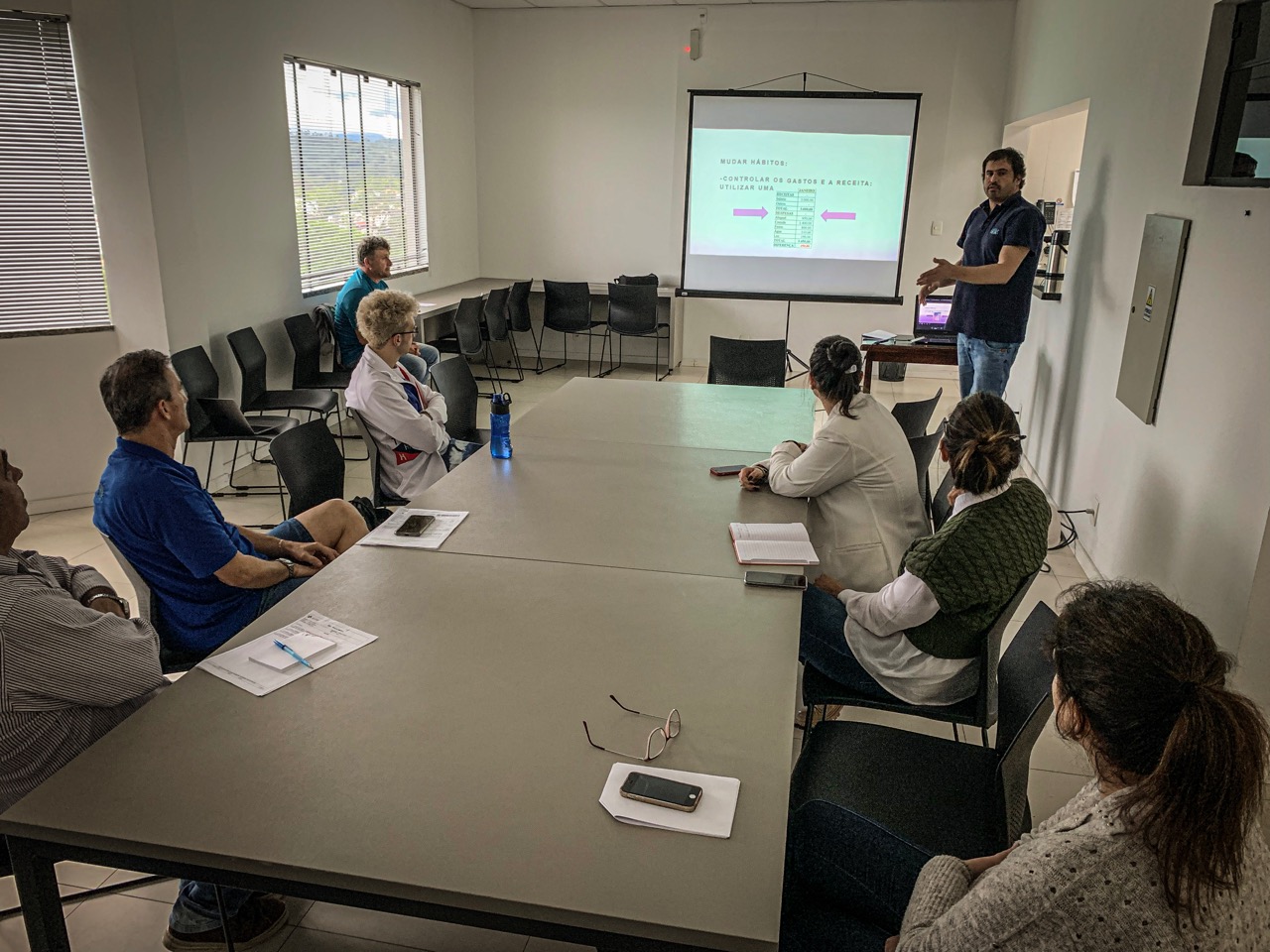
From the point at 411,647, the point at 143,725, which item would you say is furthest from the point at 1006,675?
the point at 143,725

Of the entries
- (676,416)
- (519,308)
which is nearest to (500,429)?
(676,416)

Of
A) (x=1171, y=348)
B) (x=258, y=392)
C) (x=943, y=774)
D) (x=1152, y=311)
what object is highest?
(x=1152, y=311)

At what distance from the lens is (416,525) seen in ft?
8.85

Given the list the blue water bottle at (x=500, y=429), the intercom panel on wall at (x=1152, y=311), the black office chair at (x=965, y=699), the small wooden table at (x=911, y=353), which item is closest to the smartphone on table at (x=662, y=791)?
the black office chair at (x=965, y=699)

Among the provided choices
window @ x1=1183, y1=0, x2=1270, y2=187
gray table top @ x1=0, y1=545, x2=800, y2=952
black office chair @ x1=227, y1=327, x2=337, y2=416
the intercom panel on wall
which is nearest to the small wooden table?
the intercom panel on wall

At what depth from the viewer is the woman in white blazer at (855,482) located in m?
2.88

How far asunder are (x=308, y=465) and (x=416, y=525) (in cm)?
77

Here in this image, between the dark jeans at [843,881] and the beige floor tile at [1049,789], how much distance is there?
1.26 meters

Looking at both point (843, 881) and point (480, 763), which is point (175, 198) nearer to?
point (480, 763)

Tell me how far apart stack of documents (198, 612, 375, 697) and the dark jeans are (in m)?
1.04

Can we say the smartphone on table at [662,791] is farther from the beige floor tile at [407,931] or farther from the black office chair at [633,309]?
the black office chair at [633,309]

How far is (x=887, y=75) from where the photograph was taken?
8008 mm

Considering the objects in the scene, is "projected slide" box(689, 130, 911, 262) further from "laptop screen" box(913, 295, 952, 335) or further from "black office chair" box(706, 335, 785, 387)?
"black office chair" box(706, 335, 785, 387)

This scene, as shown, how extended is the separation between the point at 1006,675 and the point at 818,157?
258 inches
